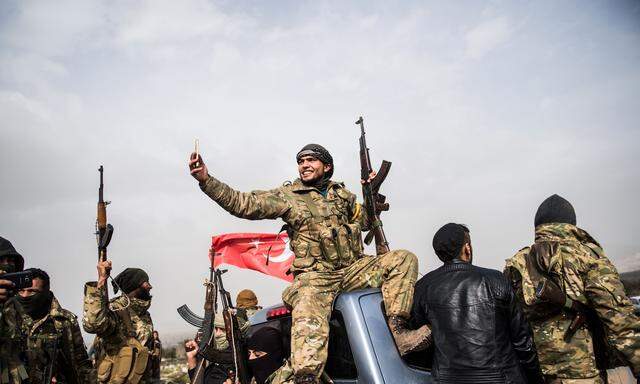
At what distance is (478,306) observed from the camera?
299 centimetres

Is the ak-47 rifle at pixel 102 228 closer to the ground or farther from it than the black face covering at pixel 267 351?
farther from it

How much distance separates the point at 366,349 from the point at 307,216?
1459 millimetres

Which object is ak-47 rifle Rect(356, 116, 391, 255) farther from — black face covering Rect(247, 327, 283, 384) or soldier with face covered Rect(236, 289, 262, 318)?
soldier with face covered Rect(236, 289, 262, 318)

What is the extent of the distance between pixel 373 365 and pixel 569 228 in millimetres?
2122

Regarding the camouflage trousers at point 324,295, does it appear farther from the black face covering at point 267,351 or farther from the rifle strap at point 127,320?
the rifle strap at point 127,320

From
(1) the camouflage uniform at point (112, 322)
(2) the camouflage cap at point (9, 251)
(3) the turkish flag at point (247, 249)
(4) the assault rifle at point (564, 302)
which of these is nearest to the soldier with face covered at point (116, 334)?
(1) the camouflage uniform at point (112, 322)

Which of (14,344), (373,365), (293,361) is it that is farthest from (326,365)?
(14,344)

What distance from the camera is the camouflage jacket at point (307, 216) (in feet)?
12.8

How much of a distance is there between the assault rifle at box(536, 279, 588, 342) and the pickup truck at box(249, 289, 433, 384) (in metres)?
1.04

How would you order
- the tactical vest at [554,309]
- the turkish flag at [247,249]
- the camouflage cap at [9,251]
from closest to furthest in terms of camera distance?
the tactical vest at [554,309] → the camouflage cap at [9,251] → the turkish flag at [247,249]

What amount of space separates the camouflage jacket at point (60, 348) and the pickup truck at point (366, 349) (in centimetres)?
316

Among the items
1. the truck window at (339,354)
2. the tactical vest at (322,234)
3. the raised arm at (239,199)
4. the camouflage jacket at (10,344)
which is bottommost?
the truck window at (339,354)

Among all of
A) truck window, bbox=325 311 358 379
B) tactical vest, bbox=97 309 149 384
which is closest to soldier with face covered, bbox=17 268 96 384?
tactical vest, bbox=97 309 149 384

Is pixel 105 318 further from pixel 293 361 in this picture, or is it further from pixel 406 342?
pixel 406 342
